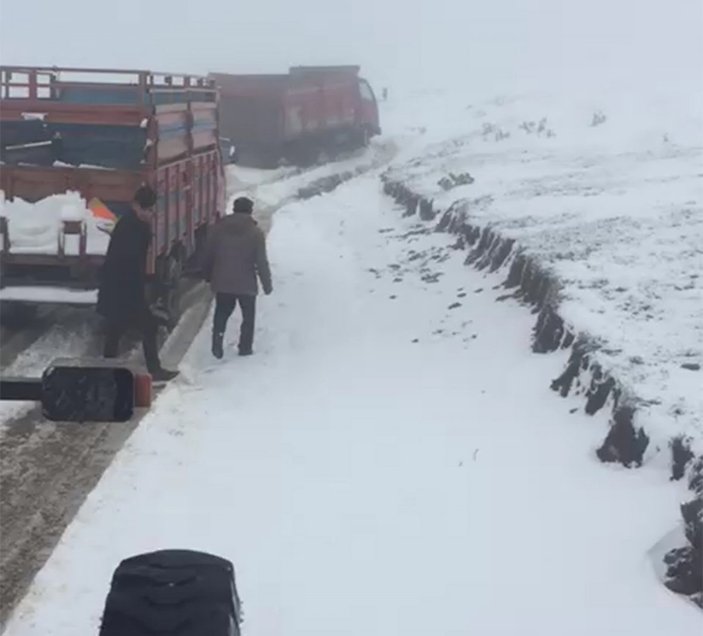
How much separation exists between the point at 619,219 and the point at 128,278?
237 inches

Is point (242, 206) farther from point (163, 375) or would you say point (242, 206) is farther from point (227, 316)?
point (163, 375)

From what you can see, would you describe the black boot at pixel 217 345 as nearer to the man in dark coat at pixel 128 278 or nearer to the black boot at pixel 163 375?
the black boot at pixel 163 375

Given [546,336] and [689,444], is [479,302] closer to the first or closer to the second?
[546,336]

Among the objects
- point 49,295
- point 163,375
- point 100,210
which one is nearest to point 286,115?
point 100,210

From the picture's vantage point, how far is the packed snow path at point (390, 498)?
5.85 metres

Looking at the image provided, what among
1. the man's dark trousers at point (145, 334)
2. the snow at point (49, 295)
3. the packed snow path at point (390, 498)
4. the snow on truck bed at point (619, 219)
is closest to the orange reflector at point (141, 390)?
the packed snow path at point (390, 498)

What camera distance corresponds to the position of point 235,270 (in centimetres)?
1130

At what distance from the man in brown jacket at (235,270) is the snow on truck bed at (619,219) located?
2857mm

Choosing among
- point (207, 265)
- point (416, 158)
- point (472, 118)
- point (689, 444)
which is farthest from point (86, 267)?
point (472, 118)

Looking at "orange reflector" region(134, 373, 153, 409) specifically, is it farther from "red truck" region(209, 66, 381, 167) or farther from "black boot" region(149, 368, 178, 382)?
"red truck" region(209, 66, 381, 167)

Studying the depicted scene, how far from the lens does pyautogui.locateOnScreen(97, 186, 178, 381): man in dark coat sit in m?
10.1

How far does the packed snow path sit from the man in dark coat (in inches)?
28.9

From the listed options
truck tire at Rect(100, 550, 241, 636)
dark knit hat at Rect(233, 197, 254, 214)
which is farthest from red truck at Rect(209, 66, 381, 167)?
truck tire at Rect(100, 550, 241, 636)

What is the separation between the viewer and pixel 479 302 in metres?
11.9
